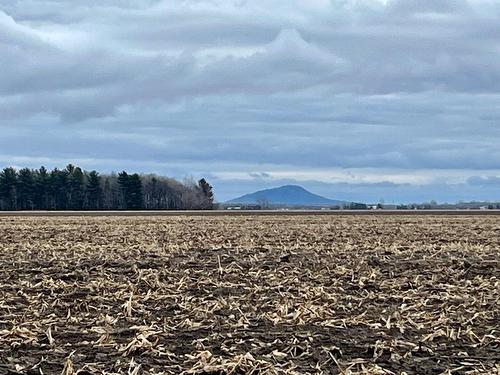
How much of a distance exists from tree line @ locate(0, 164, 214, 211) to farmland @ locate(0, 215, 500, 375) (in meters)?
110

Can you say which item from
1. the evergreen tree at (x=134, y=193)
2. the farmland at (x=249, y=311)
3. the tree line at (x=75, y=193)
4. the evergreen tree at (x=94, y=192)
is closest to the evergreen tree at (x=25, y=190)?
the tree line at (x=75, y=193)

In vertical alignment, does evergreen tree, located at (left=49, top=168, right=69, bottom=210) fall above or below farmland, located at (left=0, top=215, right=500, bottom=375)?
above

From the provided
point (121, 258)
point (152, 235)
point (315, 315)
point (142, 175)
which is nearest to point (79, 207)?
point (142, 175)

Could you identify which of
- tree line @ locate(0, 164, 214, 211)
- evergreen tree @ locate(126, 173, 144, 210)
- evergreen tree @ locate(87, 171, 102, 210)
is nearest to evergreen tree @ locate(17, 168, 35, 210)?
tree line @ locate(0, 164, 214, 211)

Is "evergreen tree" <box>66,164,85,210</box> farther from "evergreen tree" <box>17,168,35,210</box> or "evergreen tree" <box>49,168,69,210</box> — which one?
"evergreen tree" <box>17,168,35,210</box>

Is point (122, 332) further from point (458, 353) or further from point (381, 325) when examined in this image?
point (458, 353)

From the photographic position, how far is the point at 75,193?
132 metres

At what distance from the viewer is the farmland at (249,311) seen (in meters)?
8.55

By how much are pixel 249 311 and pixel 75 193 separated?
4884 inches

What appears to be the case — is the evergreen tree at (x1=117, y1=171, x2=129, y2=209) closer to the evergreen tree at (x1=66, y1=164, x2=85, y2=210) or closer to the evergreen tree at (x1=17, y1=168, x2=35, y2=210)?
the evergreen tree at (x1=66, y1=164, x2=85, y2=210)

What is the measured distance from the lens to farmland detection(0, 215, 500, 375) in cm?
855

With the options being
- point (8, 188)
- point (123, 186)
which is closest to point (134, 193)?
point (123, 186)

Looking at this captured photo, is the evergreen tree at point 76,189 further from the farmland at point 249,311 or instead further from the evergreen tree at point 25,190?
the farmland at point 249,311

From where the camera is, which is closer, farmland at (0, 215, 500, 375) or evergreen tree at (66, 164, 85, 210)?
farmland at (0, 215, 500, 375)
